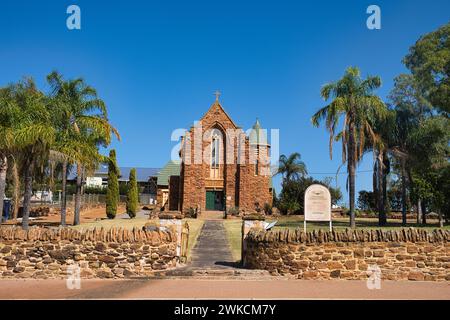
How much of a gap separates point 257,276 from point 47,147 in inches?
454

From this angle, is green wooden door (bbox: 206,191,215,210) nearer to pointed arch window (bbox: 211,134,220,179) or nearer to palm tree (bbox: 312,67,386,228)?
pointed arch window (bbox: 211,134,220,179)

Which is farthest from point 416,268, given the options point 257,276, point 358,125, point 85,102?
point 85,102

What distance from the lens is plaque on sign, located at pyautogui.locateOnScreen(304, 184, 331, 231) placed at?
14.1 metres

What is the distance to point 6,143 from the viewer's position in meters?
16.8

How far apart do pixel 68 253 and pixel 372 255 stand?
8009 millimetres

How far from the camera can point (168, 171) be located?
55.6 m

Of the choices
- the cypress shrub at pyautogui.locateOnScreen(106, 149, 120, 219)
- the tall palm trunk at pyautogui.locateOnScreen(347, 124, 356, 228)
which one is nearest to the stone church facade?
the cypress shrub at pyautogui.locateOnScreen(106, 149, 120, 219)

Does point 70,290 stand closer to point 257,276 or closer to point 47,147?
point 257,276

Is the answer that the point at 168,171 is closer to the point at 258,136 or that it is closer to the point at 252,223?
the point at 258,136

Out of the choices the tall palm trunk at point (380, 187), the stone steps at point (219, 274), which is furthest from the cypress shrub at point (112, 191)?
the stone steps at point (219, 274)

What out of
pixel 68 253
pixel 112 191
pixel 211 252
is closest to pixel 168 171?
pixel 112 191

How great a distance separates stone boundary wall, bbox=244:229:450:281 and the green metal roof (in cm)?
3966

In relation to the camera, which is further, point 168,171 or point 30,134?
point 168,171

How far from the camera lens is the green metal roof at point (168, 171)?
171 ft
